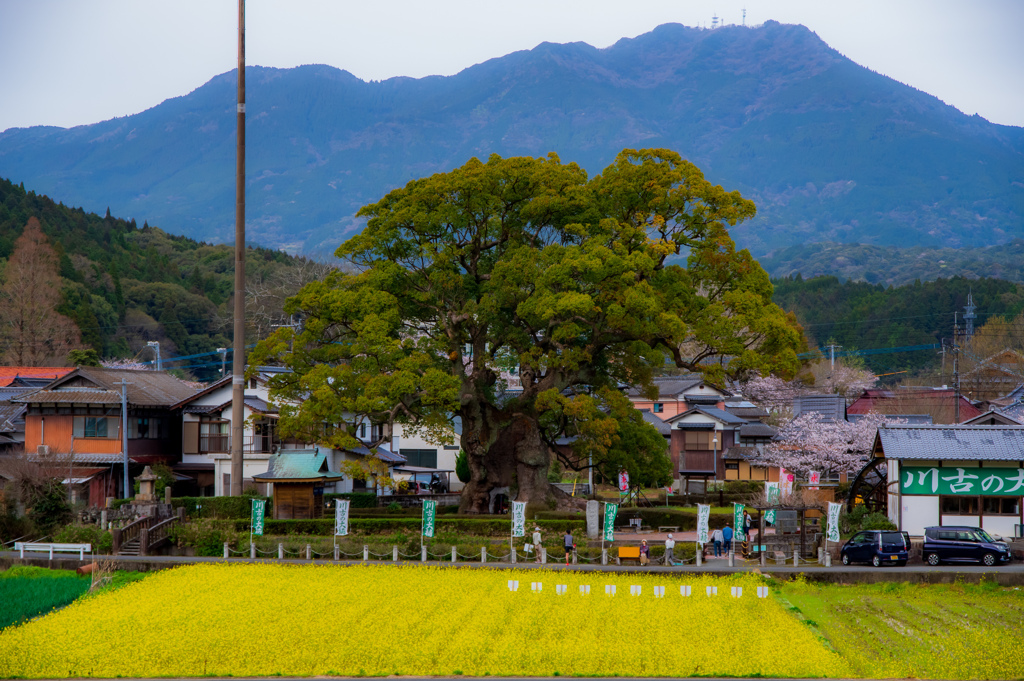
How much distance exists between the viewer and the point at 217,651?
60.3ft

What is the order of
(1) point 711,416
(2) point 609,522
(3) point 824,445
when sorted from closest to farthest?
(2) point 609,522
(3) point 824,445
(1) point 711,416

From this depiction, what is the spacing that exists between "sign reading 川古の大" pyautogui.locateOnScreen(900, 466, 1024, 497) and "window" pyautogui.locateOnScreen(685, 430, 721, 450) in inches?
1017

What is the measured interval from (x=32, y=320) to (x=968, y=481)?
67.1 m

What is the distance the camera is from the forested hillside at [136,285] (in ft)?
273

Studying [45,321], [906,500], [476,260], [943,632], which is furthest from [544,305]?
[45,321]

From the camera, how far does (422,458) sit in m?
62.2

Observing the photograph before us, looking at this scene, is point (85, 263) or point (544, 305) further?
point (85, 263)

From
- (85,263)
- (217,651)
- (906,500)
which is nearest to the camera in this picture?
(217,651)

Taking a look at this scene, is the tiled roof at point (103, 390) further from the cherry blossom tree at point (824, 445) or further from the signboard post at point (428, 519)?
the cherry blossom tree at point (824, 445)

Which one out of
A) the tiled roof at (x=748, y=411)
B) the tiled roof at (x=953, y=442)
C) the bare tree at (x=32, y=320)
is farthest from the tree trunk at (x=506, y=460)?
the bare tree at (x=32, y=320)

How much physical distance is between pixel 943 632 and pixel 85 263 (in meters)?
85.3

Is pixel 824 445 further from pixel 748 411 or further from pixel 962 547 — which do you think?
pixel 962 547

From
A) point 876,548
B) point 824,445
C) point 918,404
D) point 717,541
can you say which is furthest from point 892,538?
point 918,404

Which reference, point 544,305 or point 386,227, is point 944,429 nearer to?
point 544,305
